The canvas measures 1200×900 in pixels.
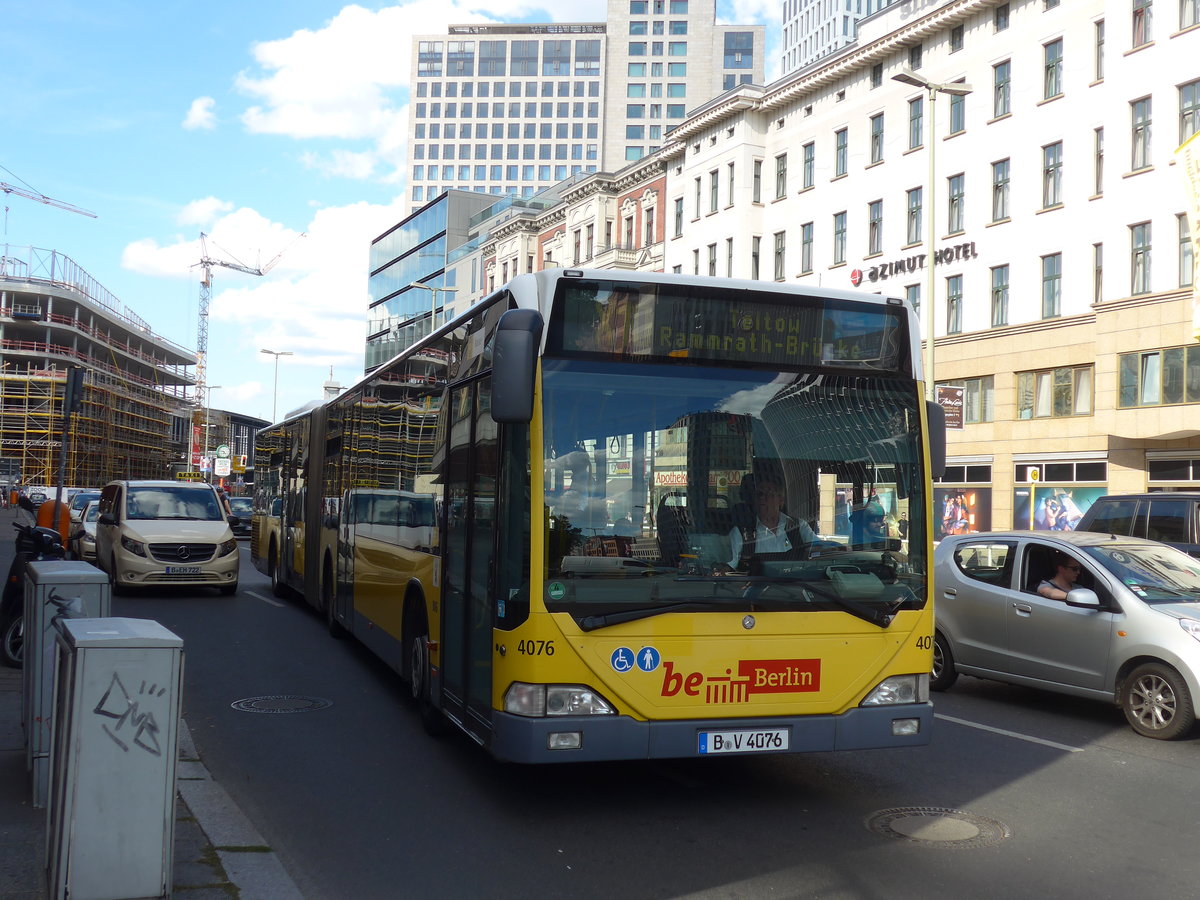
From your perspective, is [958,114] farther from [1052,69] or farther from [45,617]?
[45,617]

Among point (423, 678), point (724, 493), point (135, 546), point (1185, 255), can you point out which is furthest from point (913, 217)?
point (724, 493)

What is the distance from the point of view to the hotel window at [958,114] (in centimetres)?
3953

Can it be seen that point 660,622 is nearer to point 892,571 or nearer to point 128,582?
point 892,571

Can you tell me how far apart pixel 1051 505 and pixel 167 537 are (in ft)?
82.5

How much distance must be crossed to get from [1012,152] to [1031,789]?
33.6 meters

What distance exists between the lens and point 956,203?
39750 millimetres

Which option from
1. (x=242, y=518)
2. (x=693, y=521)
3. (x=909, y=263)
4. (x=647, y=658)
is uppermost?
(x=909, y=263)

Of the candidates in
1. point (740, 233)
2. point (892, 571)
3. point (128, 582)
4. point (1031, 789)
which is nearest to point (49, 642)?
point (892, 571)

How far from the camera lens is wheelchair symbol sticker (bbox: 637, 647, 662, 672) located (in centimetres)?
626

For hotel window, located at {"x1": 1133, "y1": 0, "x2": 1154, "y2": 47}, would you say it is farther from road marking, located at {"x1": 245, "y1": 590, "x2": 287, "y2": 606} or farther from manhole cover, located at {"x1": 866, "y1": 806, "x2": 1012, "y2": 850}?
manhole cover, located at {"x1": 866, "y1": 806, "x2": 1012, "y2": 850}

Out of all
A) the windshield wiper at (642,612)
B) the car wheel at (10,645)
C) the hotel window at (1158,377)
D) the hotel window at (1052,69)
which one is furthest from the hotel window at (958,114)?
the windshield wiper at (642,612)

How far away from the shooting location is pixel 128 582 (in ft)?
61.4

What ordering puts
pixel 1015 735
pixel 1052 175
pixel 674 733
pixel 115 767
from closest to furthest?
pixel 115 767
pixel 674 733
pixel 1015 735
pixel 1052 175

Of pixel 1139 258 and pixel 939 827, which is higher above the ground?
pixel 1139 258
